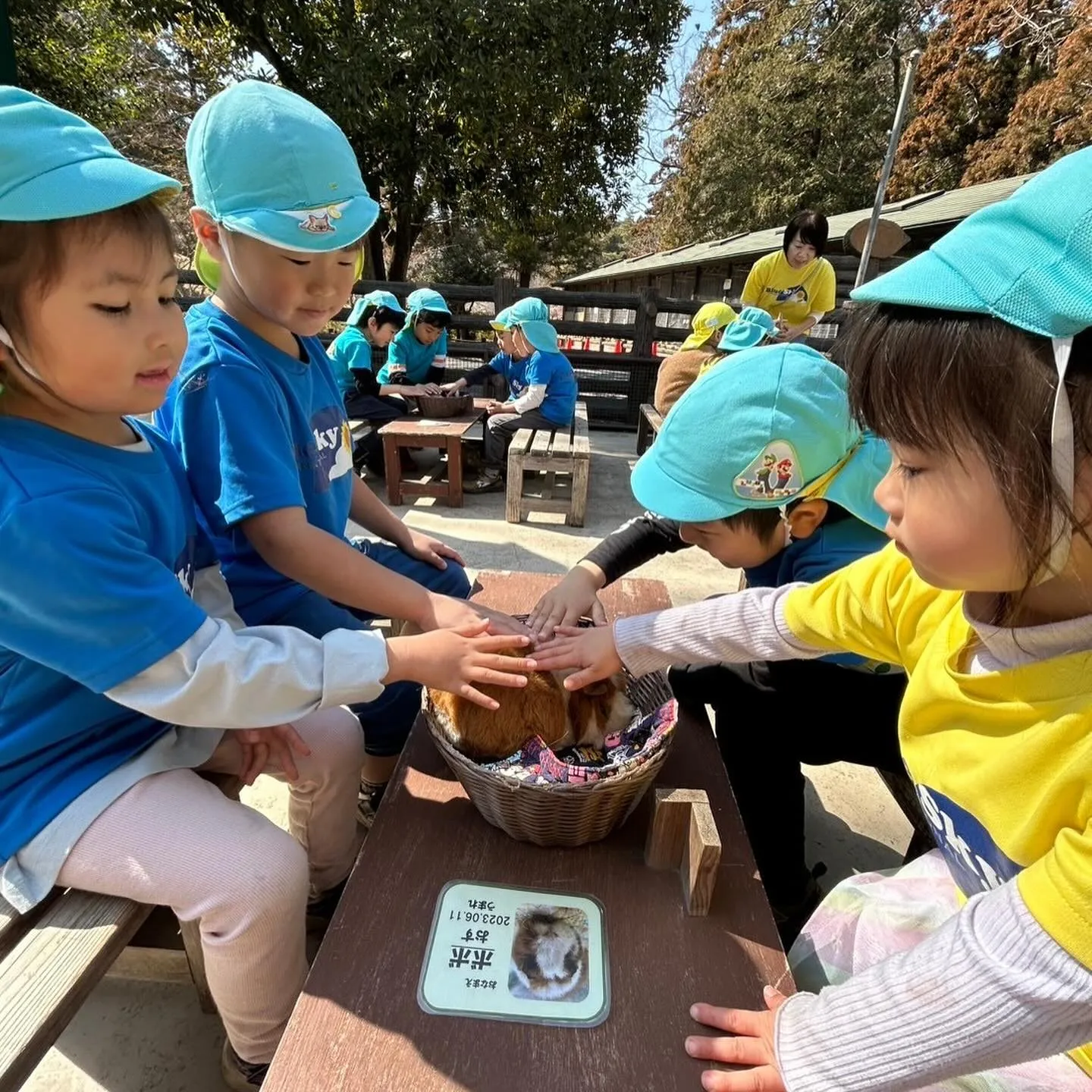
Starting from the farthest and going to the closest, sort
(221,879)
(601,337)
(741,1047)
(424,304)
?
(601,337) < (424,304) < (221,879) < (741,1047)

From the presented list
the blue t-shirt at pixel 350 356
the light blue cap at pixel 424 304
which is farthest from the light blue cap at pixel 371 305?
the blue t-shirt at pixel 350 356

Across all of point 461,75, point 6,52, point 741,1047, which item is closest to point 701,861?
point 741,1047

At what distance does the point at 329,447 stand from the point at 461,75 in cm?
1076

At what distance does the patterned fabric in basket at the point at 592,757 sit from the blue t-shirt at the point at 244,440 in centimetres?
76

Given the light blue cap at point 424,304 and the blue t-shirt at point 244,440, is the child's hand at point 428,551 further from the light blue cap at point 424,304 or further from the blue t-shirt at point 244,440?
the light blue cap at point 424,304

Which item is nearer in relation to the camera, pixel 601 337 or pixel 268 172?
pixel 268 172

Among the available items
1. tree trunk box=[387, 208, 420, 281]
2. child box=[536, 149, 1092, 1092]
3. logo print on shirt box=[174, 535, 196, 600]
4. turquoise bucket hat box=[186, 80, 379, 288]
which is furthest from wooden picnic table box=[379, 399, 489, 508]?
tree trunk box=[387, 208, 420, 281]

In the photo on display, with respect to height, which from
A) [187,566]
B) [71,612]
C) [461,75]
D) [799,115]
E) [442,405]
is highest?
[799,115]

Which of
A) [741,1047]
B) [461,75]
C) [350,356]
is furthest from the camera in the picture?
[461,75]

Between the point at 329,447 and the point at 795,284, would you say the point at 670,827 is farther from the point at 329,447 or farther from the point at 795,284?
the point at 795,284

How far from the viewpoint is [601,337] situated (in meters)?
8.41

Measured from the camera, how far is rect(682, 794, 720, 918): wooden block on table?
104cm

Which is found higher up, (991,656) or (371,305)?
(991,656)

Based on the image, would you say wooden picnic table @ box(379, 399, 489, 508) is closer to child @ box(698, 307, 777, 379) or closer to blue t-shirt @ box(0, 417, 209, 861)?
child @ box(698, 307, 777, 379)
